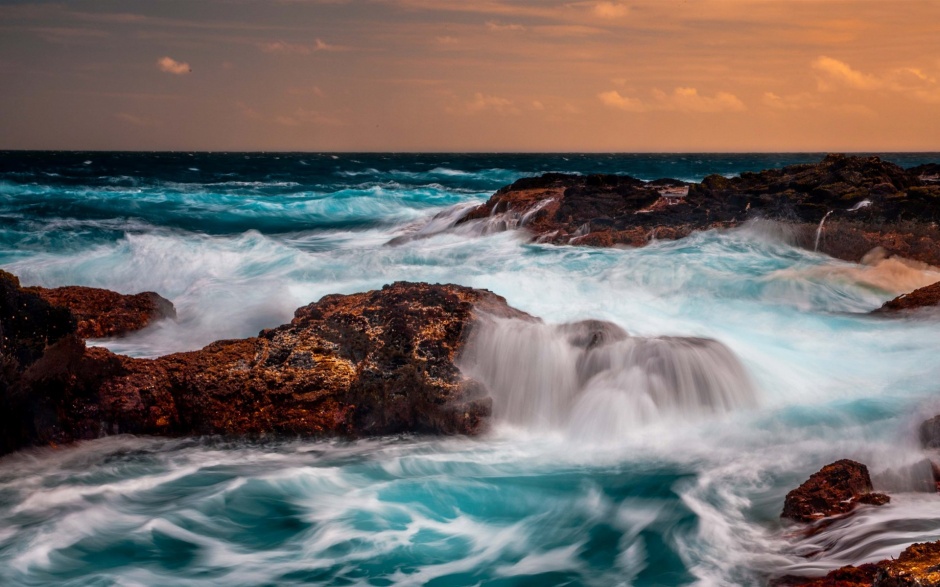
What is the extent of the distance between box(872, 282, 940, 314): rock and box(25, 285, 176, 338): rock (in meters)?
8.30

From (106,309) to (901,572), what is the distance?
303 inches

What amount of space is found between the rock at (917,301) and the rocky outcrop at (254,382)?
567 cm

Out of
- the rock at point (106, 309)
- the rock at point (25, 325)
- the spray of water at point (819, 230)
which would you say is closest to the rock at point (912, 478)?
the rock at point (25, 325)

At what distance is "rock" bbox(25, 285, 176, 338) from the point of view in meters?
8.10

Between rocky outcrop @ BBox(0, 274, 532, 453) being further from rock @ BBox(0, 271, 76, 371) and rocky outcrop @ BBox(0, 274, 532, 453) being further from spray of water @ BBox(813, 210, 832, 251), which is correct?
spray of water @ BBox(813, 210, 832, 251)

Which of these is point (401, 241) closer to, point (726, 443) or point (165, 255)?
point (165, 255)

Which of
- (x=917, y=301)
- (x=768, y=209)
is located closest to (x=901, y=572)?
(x=917, y=301)

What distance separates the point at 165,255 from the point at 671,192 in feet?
36.9

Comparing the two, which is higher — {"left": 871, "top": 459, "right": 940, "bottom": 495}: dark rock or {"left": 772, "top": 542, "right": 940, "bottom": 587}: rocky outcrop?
{"left": 772, "top": 542, "right": 940, "bottom": 587}: rocky outcrop

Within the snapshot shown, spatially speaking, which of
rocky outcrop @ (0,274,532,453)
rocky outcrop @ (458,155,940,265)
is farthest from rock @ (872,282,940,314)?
rocky outcrop @ (0,274,532,453)

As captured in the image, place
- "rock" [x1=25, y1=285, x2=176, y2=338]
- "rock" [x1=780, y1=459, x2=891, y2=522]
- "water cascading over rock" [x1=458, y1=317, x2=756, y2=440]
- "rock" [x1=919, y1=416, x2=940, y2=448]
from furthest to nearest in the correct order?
"rock" [x1=25, y1=285, x2=176, y2=338]
"water cascading over rock" [x1=458, y1=317, x2=756, y2=440]
"rock" [x1=919, y1=416, x2=940, y2=448]
"rock" [x1=780, y1=459, x2=891, y2=522]

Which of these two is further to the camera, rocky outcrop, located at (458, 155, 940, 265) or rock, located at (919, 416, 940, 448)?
rocky outcrop, located at (458, 155, 940, 265)

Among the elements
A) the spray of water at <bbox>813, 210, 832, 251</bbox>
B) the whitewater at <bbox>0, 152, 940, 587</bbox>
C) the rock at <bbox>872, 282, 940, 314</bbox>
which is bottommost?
the whitewater at <bbox>0, 152, 940, 587</bbox>

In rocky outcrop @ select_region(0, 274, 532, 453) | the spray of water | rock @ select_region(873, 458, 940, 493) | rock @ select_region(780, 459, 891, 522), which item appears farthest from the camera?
the spray of water
